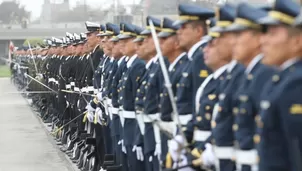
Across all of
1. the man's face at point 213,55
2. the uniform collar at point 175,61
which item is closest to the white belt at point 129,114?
the uniform collar at point 175,61

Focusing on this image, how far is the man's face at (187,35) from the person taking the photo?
667 centimetres

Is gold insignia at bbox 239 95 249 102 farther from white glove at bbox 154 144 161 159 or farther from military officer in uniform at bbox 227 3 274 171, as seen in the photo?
white glove at bbox 154 144 161 159

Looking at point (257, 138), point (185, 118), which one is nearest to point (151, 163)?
point (185, 118)

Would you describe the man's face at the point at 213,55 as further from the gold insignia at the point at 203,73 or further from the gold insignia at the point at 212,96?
the gold insignia at the point at 203,73

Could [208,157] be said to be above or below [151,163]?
above

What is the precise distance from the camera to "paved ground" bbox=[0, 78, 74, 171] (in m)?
13.6

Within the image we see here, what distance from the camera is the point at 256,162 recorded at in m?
5.00

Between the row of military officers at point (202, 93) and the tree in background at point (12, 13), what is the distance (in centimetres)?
10144

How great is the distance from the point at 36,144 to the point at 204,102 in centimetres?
1119

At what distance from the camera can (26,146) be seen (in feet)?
53.8

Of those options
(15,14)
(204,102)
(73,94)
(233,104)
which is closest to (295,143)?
(233,104)

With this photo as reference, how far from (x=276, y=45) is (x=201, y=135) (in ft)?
5.55

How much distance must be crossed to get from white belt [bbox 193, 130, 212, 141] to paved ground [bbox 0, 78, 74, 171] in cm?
688

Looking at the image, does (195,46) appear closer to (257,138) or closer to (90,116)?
(257,138)
